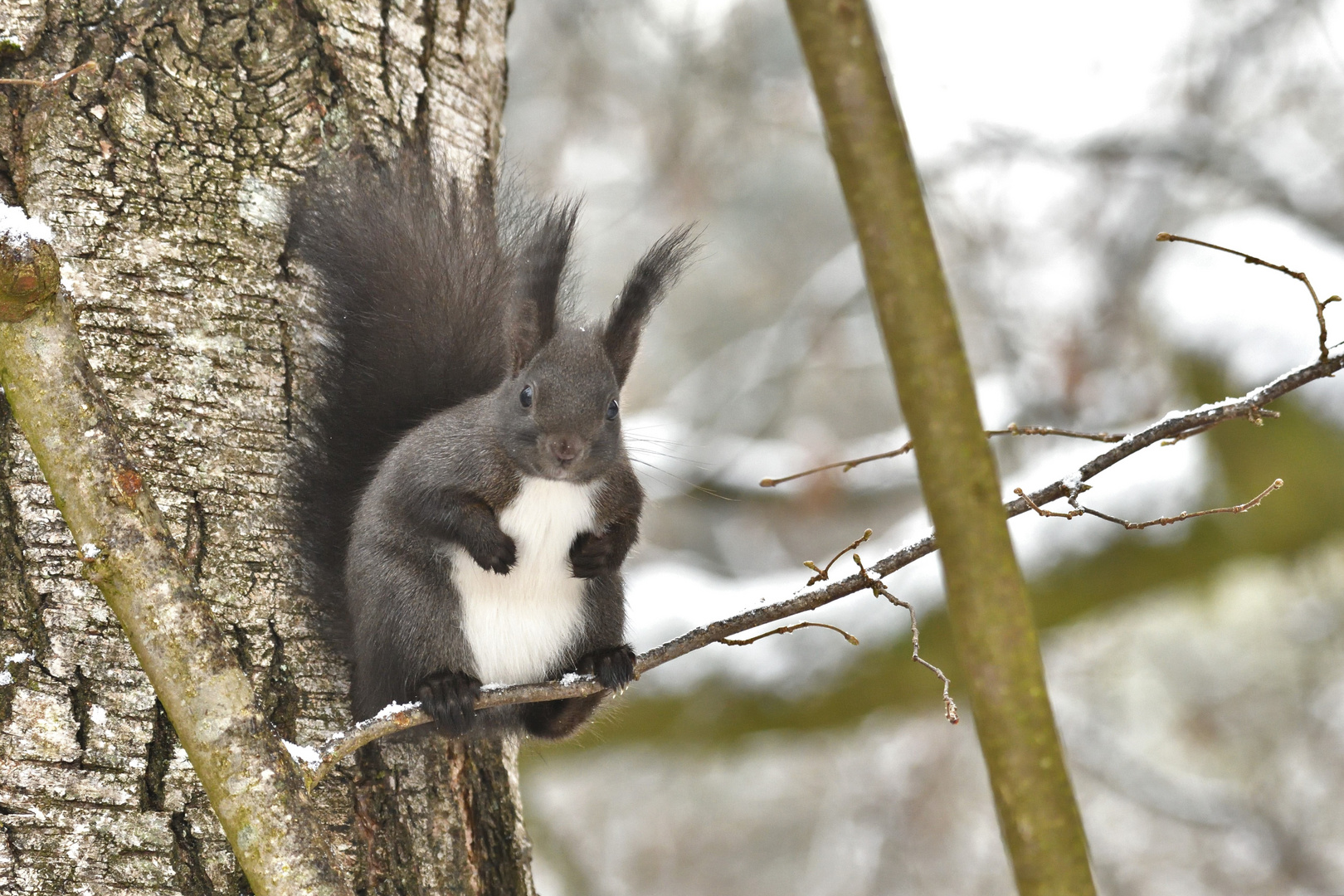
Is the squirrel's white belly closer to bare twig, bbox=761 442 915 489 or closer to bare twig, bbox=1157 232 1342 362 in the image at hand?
bare twig, bbox=761 442 915 489

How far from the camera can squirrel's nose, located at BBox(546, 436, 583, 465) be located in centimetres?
142

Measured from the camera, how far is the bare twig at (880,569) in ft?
3.11

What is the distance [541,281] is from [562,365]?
0.33 feet

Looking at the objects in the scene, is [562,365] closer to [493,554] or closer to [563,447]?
[563,447]

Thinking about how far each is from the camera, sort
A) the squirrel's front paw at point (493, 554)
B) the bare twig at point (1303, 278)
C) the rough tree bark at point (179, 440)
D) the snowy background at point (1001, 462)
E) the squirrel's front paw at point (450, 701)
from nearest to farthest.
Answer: the bare twig at point (1303, 278) → the rough tree bark at point (179, 440) → the squirrel's front paw at point (450, 701) → the squirrel's front paw at point (493, 554) → the snowy background at point (1001, 462)

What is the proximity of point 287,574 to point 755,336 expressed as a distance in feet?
12.5

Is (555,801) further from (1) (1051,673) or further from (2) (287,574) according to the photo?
(2) (287,574)

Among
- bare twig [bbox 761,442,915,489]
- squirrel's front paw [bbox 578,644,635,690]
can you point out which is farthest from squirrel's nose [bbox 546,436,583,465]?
bare twig [bbox 761,442,915,489]

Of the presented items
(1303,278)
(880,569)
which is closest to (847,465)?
(880,569)

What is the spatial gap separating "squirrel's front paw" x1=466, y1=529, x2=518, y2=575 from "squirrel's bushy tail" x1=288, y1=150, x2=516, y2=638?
15 centimetres

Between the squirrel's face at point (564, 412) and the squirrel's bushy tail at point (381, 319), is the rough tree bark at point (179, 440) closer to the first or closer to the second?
the squirrel's bushy tail at point (381, 319)

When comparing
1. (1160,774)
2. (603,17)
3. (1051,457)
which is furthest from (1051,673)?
(603,17)

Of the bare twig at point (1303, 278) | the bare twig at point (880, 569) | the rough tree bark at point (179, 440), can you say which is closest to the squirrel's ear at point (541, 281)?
the rough tree bark at point (179, 440)

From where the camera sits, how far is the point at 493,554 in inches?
55.2
